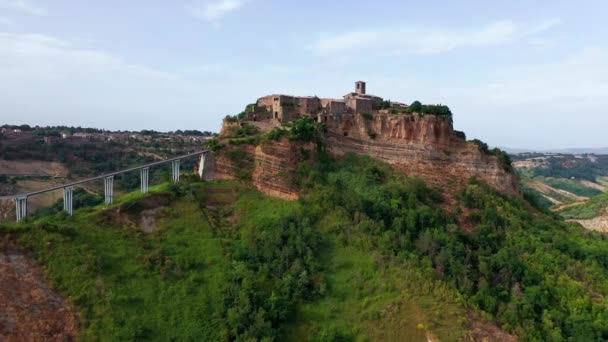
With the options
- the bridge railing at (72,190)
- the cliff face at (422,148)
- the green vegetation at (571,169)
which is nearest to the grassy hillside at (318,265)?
the bridge railing at (72,190)

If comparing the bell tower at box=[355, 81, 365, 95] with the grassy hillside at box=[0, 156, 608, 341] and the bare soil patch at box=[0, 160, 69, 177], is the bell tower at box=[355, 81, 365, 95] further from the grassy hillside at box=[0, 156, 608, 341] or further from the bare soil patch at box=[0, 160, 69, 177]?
the bare soil patch at box=[0, 160, 69, 177]

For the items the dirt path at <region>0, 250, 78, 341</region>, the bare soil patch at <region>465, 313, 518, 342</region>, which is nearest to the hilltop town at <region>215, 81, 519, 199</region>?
the bare soil patch at <region>465, 313, 518, 342</region>

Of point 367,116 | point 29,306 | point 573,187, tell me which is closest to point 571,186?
point 573,187

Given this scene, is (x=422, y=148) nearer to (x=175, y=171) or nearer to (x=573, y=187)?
(x=175, y=171)

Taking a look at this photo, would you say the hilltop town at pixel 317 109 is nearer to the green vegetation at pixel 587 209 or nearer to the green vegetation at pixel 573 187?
the green vegetation at pixel 587 209

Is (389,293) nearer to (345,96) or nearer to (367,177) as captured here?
(367,177)

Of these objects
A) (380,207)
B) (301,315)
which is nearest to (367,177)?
(380,207)
